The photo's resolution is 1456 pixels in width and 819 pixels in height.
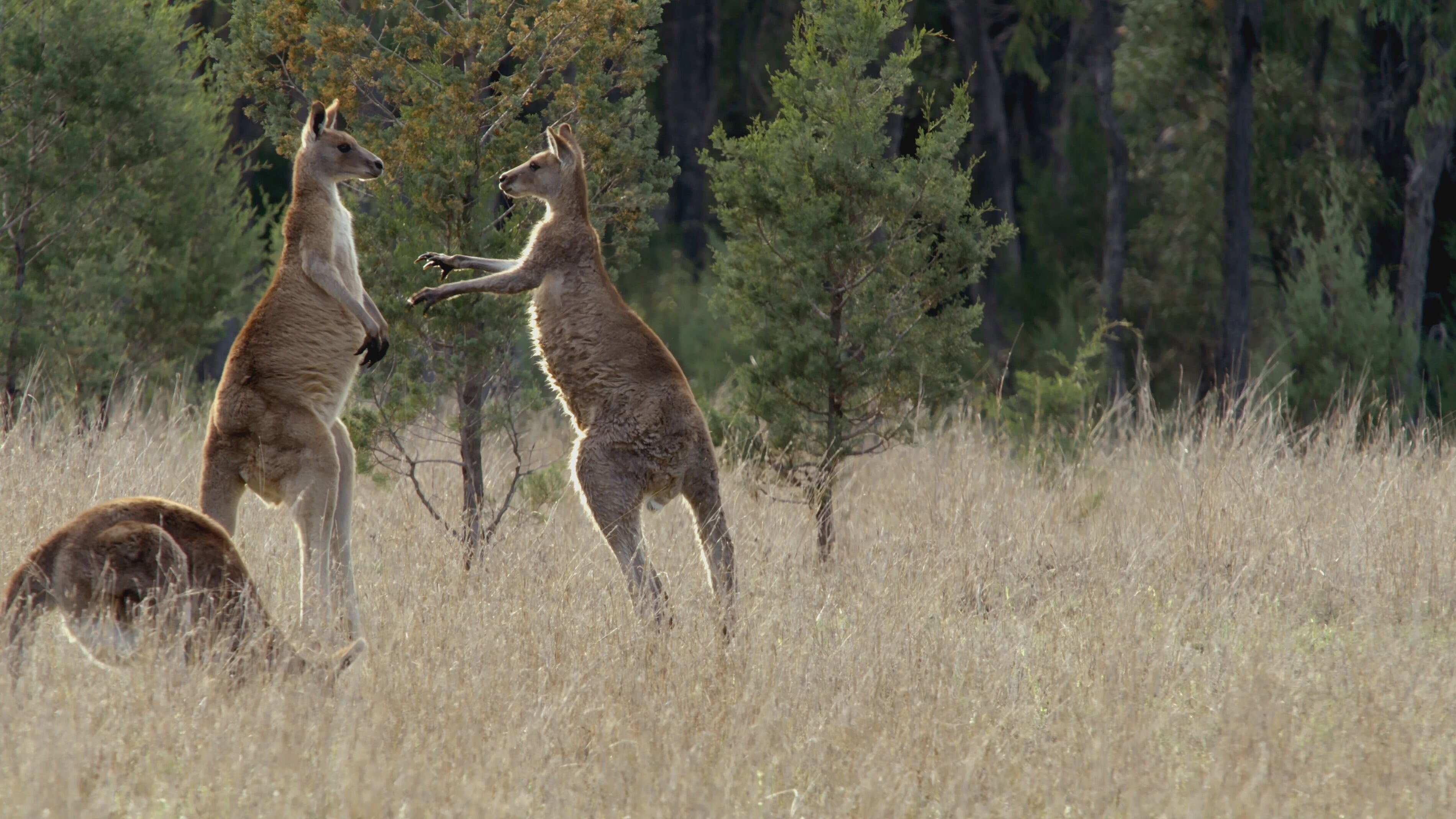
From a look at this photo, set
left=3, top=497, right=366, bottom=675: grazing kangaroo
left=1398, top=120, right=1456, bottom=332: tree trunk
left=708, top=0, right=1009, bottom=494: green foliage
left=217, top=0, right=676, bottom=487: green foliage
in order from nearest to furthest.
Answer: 1. left=3, top=497, right=366, bottom=675: grazing kangaroo
2. left=217, top=0, right=676, bottom=487: green foliage
3. left=708, top=0, right=1009, bottom=494: green foliage
4. left=1398, top=120, right=1456, bottom=332: tree trunk

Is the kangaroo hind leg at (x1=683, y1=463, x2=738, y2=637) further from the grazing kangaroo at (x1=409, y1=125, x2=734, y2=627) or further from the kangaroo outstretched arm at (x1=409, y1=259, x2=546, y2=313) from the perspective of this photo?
the kangaroo outstretched arm at (x1=409, y1=259, x2=546, y2=313)

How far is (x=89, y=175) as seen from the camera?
11.1 m

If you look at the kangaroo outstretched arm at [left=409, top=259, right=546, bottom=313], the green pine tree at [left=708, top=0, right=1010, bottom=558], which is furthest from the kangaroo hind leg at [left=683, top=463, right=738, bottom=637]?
the green pine tree at [left=708, top=0, right=1010, bottom=558]

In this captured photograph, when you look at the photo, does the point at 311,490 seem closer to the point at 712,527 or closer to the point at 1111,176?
the point at 712,527

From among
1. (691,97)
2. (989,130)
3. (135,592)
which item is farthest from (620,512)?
(691,97)

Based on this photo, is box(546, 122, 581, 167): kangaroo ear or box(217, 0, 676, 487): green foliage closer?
box(546, 122, 581, 167): kangaroo ear

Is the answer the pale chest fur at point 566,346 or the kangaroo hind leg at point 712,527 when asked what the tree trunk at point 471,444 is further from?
the kangaroo hind leg at point 712,527

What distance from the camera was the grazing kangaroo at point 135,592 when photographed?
4.45 m

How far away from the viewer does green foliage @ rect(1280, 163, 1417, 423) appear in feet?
49.7

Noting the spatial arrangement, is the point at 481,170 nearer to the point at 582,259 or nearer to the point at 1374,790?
the point at 582,259

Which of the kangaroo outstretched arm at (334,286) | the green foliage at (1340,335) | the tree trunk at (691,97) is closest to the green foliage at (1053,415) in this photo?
the green foliage at (1340,335)

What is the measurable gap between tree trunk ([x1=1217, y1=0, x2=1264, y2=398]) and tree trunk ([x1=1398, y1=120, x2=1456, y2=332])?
178 centimetres

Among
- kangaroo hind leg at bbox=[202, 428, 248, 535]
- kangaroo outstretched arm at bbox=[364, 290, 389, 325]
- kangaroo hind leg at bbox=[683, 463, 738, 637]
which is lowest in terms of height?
kangaroo hind leg at bbox=[683, 463, 738, 637]

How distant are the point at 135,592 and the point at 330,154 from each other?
276 centimetres
